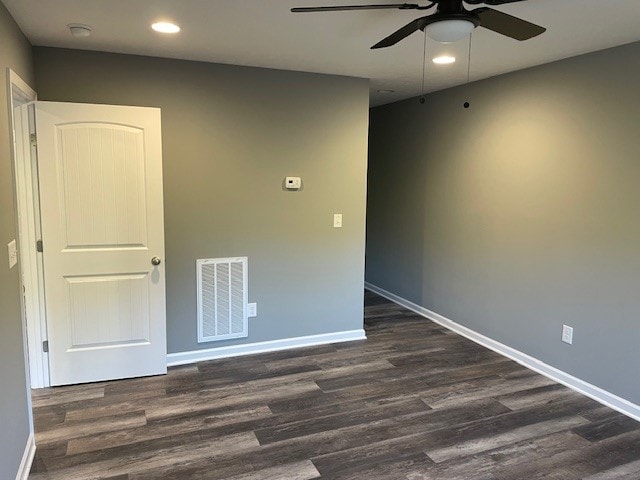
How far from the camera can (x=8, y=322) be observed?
226 centimetres

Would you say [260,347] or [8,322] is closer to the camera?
[8,322]

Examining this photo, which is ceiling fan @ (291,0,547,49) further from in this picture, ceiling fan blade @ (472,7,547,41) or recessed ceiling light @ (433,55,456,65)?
recessed ceiling light @ (433,55,456,65)

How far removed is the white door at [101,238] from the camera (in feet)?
10.7

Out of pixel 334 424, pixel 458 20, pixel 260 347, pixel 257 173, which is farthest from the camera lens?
pixel 260 347

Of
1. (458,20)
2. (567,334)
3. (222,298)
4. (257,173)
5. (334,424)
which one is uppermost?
(458,20)

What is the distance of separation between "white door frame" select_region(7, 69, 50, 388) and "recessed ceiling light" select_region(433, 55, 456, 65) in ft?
9.27

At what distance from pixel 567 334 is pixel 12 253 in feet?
12.2

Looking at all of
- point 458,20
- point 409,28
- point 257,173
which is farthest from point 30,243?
point 458,20

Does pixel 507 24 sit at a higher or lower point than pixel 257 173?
higher

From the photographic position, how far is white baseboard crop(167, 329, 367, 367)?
12.8ft

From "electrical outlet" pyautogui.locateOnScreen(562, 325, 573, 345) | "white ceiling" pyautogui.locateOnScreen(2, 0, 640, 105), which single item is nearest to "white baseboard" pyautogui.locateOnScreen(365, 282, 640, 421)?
"electrical outlet" pyautogui.locateOnScreen(562, 325, 573, 345)

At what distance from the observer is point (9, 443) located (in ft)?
7.14

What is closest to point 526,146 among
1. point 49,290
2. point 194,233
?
point 194,233

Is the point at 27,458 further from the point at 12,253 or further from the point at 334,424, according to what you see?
the point at 334,424
